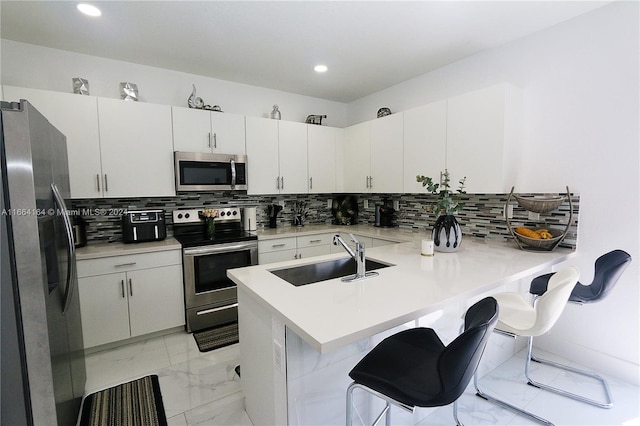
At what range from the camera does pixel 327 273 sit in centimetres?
199

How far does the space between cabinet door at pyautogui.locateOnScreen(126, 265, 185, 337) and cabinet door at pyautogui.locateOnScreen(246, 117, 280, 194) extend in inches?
46.3

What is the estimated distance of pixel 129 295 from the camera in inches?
98.1

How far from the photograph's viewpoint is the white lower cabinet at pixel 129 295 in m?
2.35

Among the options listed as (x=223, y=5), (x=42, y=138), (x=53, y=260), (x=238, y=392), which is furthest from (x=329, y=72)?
(x=238, y=392)

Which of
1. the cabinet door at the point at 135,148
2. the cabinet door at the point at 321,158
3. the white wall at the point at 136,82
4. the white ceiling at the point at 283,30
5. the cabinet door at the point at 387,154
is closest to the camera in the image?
the white ceiling at the point at 283,30

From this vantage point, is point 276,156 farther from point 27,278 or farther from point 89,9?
point 27,278

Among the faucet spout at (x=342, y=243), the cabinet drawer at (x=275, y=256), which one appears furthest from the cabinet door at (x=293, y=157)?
the faucet spout at (x=342, y=243)

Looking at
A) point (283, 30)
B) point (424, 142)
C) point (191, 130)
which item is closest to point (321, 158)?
point (424, 142)

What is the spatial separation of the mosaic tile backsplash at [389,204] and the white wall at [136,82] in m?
0.99

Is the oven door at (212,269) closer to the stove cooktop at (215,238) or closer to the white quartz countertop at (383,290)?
the stove cooktop at (215,238)

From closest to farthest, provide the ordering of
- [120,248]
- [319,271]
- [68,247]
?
[68,247]
[319,271]
[120,248]

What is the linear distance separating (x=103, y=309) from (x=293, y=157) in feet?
7.63

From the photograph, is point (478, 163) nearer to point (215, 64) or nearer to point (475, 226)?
point (475, 226)

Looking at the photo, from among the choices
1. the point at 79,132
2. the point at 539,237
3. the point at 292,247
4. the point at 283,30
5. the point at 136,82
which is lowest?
the point at 292,247
